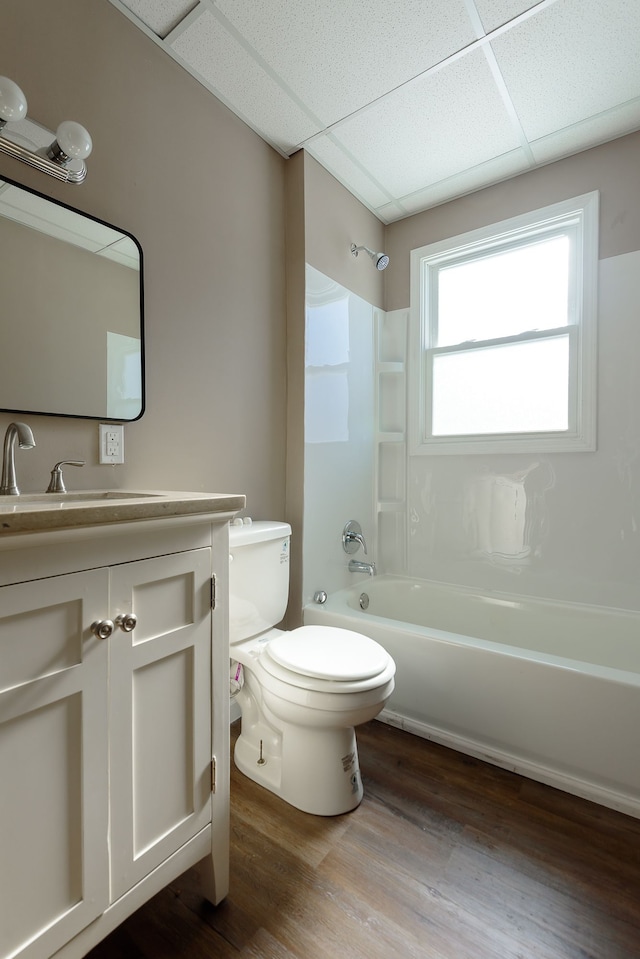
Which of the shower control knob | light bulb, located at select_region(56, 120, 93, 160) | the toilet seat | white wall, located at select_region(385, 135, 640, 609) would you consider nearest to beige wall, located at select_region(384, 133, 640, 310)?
white wall, located at select_region(385, 135, 640, 609)

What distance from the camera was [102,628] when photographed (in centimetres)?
75

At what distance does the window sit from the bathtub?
801mm

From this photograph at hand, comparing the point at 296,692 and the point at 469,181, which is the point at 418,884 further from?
the point at 469,181

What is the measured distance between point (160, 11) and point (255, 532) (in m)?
1.67

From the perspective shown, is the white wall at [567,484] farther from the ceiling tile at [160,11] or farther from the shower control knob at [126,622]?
the shower control knob at [126,622]

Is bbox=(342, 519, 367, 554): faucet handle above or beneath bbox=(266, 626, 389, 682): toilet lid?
above

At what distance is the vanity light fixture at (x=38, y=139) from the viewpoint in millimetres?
935

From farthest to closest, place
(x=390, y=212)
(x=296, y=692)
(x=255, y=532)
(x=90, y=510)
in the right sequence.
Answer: (x=390, y=212), (x=255, y=532), (x=296, y=692), (x=90, y=510)

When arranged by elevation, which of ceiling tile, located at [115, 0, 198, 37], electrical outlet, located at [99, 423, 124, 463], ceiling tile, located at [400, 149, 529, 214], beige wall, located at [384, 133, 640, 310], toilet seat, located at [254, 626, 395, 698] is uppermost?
ceiling tile, located at [400, 149, 529, 214]

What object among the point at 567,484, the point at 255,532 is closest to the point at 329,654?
the point at 255,532

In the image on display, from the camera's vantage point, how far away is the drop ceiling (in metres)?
1.38

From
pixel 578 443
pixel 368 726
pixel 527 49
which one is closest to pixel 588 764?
pixel 368 726

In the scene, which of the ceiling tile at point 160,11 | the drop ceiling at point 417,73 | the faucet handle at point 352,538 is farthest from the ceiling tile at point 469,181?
the faucet handle at point 352,538

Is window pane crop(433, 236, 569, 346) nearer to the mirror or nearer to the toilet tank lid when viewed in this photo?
the toilet tank lid
